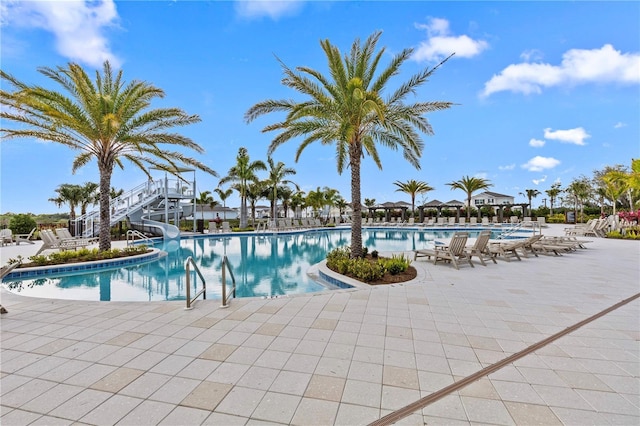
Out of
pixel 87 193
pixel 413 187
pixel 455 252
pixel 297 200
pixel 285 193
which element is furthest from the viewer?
pixel 297 200

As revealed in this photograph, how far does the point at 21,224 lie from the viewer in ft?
64.6

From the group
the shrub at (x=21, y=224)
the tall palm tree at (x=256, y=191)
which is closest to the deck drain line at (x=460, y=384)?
the tall palm tree at (x=256, y=191)

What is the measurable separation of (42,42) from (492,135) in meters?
31.3

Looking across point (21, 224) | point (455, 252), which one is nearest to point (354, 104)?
point (455, 252)

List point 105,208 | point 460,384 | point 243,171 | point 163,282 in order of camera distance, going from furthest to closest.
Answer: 1. point 243,171
2. point 105,208
3. point 163,282
4. point 460,384

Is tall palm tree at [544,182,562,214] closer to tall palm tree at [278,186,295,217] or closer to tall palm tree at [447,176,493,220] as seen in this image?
tall palm tree at [447,176,493,220]

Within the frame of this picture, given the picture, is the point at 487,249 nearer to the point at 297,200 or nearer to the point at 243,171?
the point at 243,171

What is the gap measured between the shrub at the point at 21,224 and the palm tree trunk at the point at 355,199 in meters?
23.2

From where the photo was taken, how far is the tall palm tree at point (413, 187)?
35969 mm

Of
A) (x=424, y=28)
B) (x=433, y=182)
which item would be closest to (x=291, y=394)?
(x=424, y=28)

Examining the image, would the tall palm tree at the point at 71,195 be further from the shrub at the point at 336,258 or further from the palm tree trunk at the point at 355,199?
the palm tree trunk at the point at 355,199

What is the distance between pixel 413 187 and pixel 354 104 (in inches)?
1158

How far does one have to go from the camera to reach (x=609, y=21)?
1004 centimetres

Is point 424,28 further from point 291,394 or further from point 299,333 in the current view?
point 291,394
